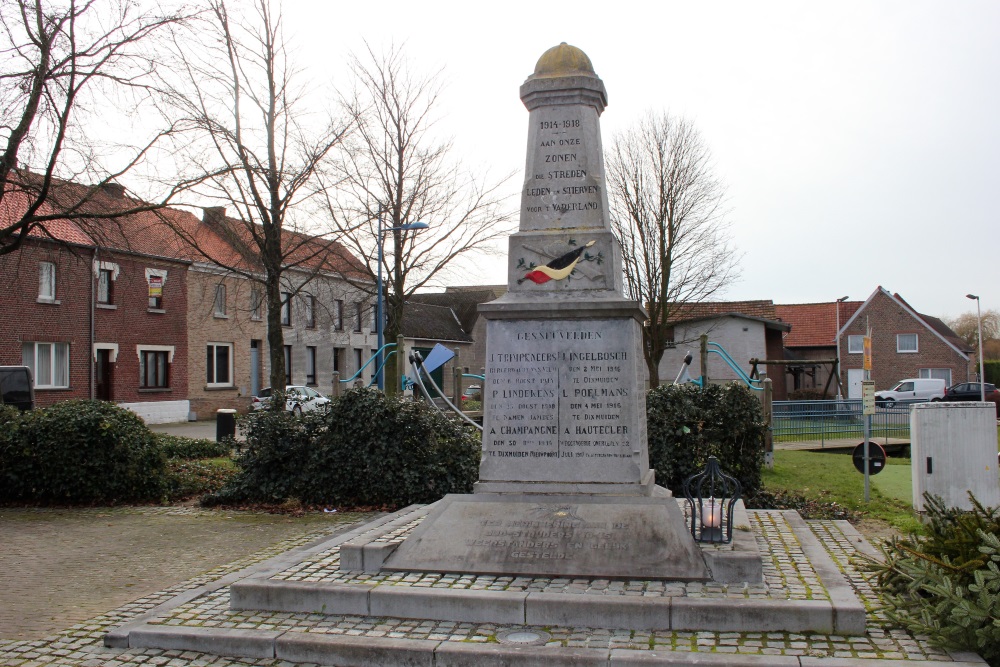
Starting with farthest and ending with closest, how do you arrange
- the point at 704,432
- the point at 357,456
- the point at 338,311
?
the point at 338,311 < the point at 357,456 < the point at 704,432

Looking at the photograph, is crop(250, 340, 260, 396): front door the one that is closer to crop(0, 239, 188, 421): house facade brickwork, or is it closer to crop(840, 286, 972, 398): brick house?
crop(0, 239, 188, 421): house facade brickwork

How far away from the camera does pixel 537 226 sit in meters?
7.69

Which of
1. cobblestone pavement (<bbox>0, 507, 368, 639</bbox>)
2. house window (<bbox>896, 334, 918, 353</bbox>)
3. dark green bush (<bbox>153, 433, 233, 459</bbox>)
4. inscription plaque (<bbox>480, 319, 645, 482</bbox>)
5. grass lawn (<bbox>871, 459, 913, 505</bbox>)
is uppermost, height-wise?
house window (<bbox>896, 334, 918, 353</bbox>)

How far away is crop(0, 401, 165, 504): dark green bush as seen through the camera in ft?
39.5

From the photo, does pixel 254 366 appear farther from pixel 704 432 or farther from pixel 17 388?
pixel 704 432

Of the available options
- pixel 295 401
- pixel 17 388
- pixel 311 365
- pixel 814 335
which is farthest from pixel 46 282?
pixel 814 335

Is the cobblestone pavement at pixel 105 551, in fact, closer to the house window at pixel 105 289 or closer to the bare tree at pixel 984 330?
the house window at pixel 105 289

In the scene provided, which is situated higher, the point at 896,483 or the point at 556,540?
the point at 556,540

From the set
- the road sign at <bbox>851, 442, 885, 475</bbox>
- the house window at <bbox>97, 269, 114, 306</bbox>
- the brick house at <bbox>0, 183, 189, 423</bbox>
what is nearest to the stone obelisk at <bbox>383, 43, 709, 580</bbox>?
the road sign at <bbox>851, 442, 885, 475</bbox>

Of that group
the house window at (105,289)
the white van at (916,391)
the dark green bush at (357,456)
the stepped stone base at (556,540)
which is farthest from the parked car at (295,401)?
the white van at (916,391)

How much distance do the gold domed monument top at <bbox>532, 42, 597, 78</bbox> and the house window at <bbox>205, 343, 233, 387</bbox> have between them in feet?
104

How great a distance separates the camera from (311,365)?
4475 cm

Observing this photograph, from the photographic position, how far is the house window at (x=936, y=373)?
49.8m

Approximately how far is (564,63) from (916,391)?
4347 centimetres
